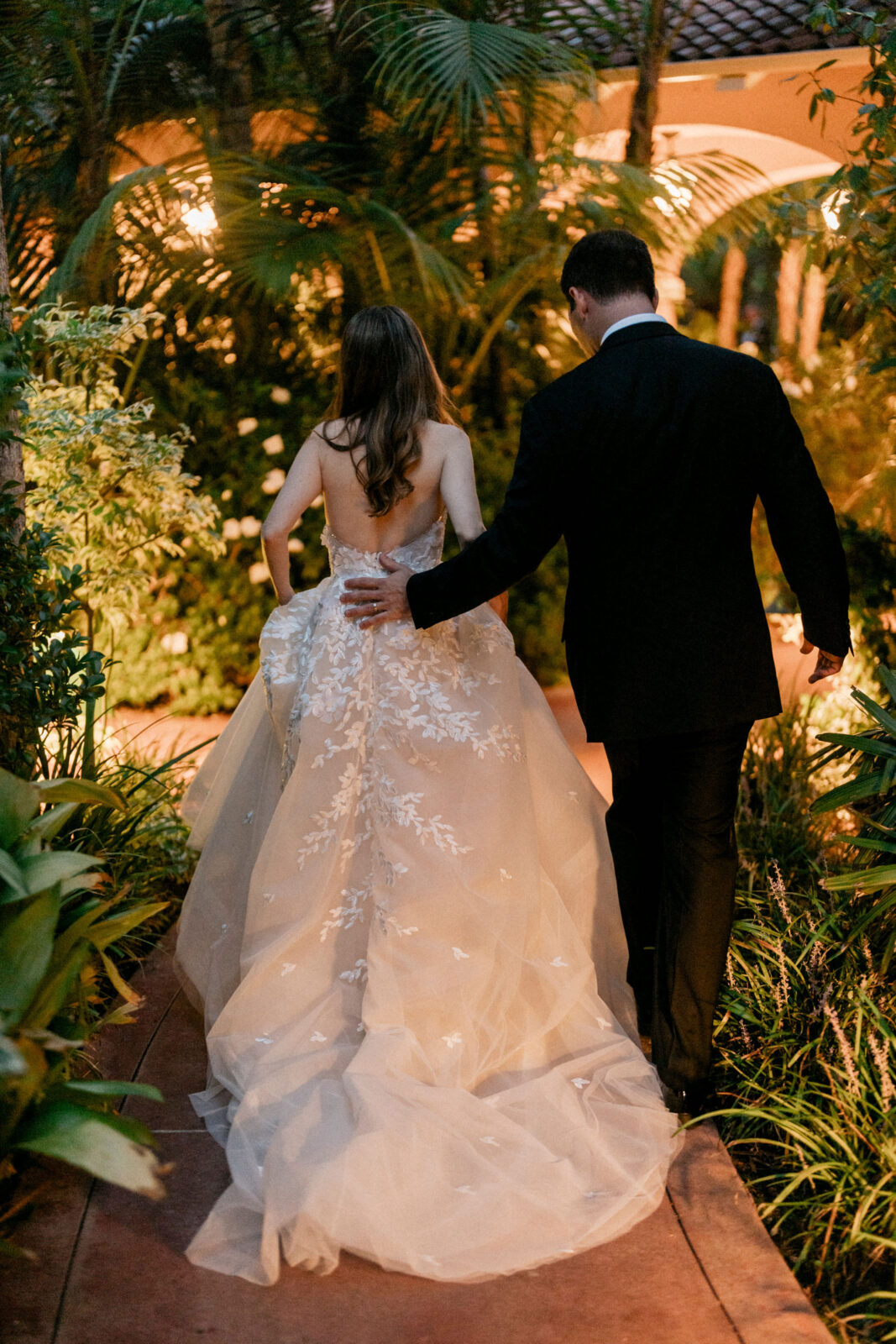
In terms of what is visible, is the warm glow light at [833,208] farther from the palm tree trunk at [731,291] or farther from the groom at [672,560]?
the palm tree trunk at [731,291]

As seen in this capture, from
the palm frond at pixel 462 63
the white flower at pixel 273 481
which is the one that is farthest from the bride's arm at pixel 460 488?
the white flower at pixel 273 481

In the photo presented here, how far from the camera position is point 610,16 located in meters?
6.98

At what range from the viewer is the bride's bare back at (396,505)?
10.1 ft

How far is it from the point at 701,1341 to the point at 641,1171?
16.9 inches

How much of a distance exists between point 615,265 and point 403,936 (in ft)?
5.76

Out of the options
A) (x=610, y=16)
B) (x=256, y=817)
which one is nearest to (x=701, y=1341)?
(x=256, y=817)

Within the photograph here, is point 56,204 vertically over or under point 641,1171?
over

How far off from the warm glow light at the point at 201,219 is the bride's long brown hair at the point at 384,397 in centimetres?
255

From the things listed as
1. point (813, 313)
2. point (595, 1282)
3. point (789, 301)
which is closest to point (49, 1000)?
point (595, 1282)

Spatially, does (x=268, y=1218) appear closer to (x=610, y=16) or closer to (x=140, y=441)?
(x=140, y=441)

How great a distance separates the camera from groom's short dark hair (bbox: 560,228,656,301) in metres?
2.80

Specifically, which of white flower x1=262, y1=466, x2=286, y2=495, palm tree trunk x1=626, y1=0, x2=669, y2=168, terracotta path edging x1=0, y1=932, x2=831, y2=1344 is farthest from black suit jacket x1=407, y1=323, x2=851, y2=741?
palm tree trunk x1=626, y1=0, x2=669, y2=168

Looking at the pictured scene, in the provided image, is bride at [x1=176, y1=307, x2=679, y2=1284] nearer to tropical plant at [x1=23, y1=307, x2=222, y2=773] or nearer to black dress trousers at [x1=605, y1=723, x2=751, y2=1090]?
black dress trousers at [x1=605, y1=723, x2=751, y2=1090]

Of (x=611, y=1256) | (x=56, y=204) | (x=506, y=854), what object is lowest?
(x=611, y=1256)
